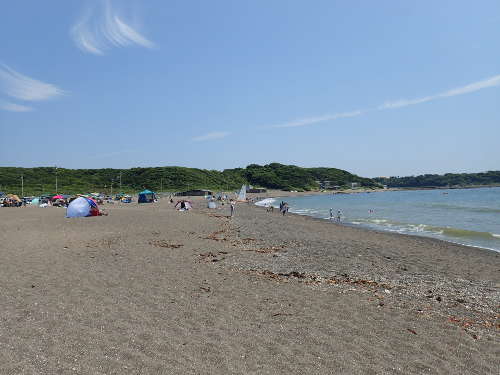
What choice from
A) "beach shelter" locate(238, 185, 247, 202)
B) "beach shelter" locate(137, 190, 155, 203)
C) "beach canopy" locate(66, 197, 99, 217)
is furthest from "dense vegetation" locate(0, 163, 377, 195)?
"beach canopy" locate(66, 197, 99, 217)

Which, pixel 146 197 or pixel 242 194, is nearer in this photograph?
pixel 242 194

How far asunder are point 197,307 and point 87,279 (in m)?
3.87

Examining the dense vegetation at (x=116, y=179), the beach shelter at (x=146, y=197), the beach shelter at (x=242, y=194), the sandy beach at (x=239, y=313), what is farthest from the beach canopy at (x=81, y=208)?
the dense vegetation at (x=116, y=179)

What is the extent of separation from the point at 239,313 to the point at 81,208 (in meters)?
26.4

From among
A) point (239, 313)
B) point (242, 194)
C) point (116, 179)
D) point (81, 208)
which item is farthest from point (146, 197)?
point (116, 179)

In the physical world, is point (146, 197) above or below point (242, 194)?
below

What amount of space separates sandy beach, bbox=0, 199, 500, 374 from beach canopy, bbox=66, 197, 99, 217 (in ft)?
50.6

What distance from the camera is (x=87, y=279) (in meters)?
9.71

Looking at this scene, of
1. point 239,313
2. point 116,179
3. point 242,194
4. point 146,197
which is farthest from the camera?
point 116,179

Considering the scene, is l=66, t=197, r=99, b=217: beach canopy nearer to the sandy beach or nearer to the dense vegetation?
the sandy beach

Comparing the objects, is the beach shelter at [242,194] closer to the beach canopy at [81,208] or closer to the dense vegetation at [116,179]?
the beach canopy at [81,208]

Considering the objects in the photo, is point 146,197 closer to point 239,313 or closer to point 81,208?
point 81,208

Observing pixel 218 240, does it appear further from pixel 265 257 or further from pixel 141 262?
pixel 141 262

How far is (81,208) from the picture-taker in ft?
97.9
